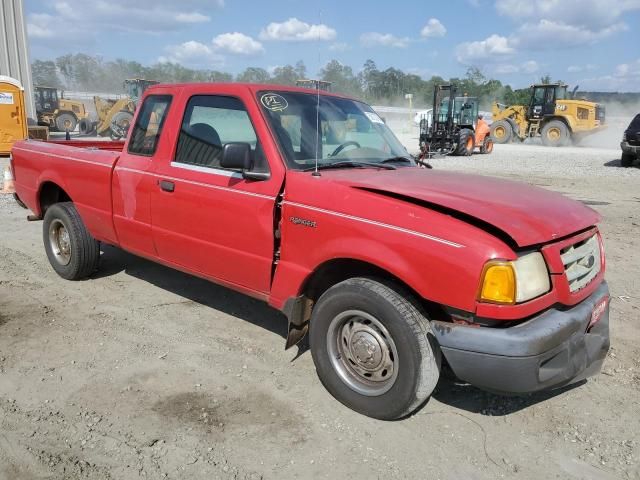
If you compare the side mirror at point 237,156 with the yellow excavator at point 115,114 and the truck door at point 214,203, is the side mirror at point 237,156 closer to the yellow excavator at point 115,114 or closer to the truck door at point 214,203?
the truck door at point 214,203

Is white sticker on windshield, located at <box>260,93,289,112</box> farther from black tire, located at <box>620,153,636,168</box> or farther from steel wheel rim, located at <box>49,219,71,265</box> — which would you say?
black tire, located at <box>620,153,636,168</box>

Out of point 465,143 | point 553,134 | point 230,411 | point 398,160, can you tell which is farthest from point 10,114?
point 553,134

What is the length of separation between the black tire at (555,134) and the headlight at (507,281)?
2799cm

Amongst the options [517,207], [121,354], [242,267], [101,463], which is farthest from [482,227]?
[121,354]

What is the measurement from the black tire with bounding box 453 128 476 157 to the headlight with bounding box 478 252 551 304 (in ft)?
66.3

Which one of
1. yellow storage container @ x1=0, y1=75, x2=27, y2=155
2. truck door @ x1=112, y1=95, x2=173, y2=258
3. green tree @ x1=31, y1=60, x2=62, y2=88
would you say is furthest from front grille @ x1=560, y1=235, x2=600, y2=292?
green tree @ x1=31, y1=60, x2=62, y2=88

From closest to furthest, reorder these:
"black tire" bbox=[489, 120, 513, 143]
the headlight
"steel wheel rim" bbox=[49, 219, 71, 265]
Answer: the headlight, "steel wheel rim" bbox=[49, 219, 71, 265], "black tire" bbox=[489, 120, 513, 143]

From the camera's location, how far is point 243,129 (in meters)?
3.84

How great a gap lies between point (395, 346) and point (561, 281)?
3.14 feet

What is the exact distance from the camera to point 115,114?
85.5ft

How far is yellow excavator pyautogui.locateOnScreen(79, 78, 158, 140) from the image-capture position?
82.3 ft

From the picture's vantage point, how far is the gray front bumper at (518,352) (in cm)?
265

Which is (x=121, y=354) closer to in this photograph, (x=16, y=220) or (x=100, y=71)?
(x=16, y=220)

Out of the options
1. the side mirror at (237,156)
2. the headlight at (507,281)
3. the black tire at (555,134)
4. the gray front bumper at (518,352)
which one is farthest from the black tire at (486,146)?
the headlight at (507,281)
